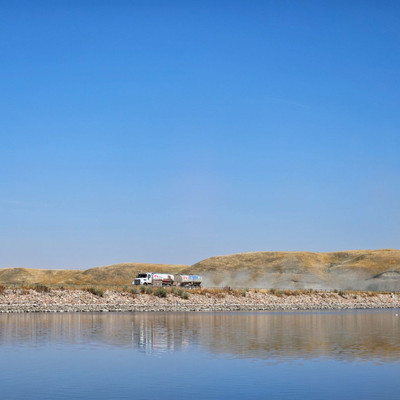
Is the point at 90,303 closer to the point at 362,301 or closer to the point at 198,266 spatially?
the point at 362,301

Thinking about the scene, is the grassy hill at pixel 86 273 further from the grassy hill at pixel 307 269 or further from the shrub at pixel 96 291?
the shrub at pixel 96 291

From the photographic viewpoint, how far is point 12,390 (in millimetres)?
15023

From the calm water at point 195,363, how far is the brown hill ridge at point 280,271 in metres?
107

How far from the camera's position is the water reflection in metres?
23.2

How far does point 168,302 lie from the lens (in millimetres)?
56000

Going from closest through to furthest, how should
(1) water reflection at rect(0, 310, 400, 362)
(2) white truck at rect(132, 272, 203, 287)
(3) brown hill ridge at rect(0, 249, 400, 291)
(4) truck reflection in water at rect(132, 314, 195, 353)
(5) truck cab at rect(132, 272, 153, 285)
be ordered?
(1) water reflection at rect(0, 310, 400, 362), (4) truck reflection in water at rect(132, 314, 195, 353), (5) truck cab at rect(132, 272, 153, 285), (2) white truck at rect(132, 272, 203, 287), (3) brown hill ridge at rect(0, 249, 400, 291)

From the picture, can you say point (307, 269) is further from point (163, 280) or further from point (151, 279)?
point (151, 279)

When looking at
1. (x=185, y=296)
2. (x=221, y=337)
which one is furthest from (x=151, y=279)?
(x=221, y=337)

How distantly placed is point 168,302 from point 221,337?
28136 mm

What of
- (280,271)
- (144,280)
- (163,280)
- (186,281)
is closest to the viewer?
(144,280)

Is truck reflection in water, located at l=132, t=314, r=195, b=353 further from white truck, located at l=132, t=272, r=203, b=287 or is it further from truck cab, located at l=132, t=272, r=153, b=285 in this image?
white truck, located at l=132, t=272, r=203, b=287

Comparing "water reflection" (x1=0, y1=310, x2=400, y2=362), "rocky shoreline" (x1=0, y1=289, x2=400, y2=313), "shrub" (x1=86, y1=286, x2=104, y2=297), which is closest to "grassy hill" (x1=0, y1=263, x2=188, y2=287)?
"rocky shoreline" (x1=0, y1=289, x2=400, y2=313)

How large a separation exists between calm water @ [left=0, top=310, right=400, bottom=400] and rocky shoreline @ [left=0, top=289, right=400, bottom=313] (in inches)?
639

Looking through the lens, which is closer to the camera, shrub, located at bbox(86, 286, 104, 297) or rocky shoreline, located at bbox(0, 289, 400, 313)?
rocky shoreline, located at bbox(0, 289, 400, 313)
